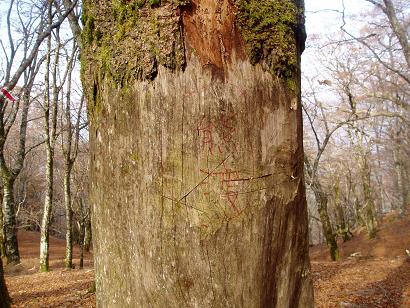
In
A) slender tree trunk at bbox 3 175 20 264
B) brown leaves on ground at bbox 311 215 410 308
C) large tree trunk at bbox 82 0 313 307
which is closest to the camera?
large tree trunk at bbox 82 0 313 307

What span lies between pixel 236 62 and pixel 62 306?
6819 millimetres

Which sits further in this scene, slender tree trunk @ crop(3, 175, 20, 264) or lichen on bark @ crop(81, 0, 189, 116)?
slender tree trunk @ crop(3, 175, 20, 264)

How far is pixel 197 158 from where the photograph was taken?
117 cm

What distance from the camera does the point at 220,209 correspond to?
1.18m

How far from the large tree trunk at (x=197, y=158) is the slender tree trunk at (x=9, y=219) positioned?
13144 mm

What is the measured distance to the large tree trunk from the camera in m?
1.16

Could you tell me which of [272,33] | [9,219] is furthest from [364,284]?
[9,219]

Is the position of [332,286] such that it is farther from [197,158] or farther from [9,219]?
[9,219]

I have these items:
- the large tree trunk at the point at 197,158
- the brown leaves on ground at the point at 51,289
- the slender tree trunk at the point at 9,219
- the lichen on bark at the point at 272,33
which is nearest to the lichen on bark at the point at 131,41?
the large tree trunk at the point at 197,158

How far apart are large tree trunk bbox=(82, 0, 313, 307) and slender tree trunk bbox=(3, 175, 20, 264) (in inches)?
517

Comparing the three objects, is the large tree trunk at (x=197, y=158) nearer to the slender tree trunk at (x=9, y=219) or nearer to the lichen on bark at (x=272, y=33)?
the lichen on bark at (x=272, y=33)

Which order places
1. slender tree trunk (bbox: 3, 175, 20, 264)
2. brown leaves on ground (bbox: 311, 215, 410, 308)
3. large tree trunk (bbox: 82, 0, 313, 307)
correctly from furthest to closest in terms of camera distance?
slender tree trunk (bbox: 3, 175, 20, 264) < brown leaves on ground (bbox: 311, 215, 410, 308) < large tree trunk (bbox: 82, 0, 313, 307)

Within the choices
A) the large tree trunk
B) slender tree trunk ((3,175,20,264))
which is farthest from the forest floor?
the large tree trunk

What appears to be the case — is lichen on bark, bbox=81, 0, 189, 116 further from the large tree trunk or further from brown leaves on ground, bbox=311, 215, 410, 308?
brown leaves on ground, bbox=311, 215, 410, 308
